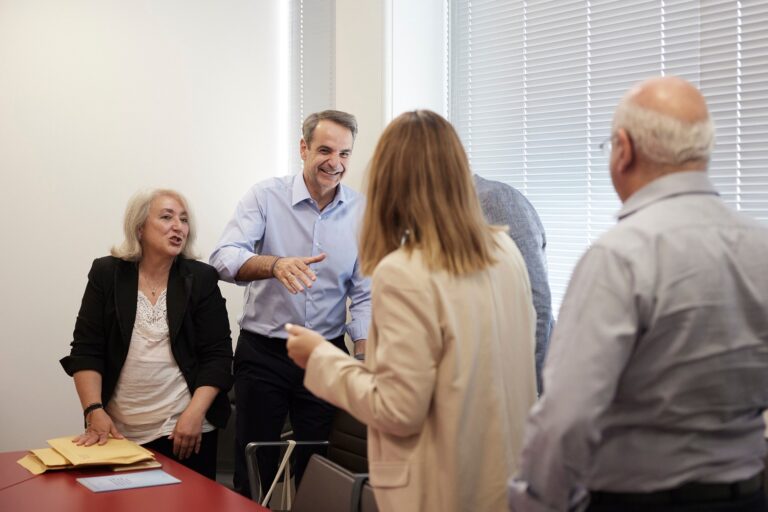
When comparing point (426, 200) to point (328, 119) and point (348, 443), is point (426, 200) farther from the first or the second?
point (328, 119)

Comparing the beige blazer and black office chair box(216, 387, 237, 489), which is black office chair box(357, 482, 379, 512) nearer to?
the beige blazer

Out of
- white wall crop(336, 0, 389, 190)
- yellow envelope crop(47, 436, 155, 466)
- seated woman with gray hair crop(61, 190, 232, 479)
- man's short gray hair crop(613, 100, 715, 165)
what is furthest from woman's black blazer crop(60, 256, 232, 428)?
man's short gray hair crop(613, 100, 715, 165)

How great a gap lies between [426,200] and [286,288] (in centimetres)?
172

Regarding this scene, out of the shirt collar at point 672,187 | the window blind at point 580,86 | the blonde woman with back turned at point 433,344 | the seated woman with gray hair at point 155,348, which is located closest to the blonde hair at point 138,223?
the seated woman with gray hair at point 155,348

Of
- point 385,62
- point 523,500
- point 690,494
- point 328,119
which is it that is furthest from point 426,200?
point 385,62

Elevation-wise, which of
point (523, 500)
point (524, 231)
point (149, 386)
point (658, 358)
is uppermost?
point (524, 231)

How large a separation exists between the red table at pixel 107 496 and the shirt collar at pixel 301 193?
4.66 ft

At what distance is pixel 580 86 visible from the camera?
138 inches

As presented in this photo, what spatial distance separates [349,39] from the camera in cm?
425

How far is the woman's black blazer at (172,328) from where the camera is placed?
3.16 metres

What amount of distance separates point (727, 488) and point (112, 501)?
1.64 metres

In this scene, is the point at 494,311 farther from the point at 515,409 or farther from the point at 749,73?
the point at 749,73

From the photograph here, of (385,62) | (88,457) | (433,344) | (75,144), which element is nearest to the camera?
(433,344)

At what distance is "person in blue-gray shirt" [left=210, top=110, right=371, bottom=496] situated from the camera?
3.51m
